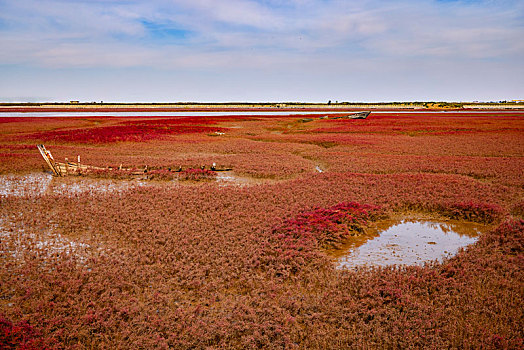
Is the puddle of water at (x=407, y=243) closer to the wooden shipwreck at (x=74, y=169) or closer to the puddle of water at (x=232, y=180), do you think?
the puddle of water at (x=232, y=180)

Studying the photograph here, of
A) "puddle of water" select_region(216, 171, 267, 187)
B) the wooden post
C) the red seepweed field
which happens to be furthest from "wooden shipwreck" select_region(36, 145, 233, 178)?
"puddle of water" select_region(216, 171, 267, 187)

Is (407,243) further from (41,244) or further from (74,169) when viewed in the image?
(74,169)

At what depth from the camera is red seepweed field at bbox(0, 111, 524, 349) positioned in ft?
24.3

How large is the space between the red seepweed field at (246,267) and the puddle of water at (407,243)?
61 centimetres

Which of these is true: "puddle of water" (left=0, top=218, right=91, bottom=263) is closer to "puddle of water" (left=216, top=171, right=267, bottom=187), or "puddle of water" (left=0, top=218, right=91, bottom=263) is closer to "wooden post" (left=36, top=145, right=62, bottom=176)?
"puddle of water" (left=216, top=171, right=267, bottom=187)

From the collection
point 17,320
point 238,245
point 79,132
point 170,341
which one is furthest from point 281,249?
point 79,132

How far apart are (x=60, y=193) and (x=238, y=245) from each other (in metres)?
14.2

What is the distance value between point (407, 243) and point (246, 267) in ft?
23.5

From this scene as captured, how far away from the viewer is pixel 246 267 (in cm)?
1038

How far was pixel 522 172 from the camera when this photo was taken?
23.1 m

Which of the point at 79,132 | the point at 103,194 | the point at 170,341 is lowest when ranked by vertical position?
the point at 170,341

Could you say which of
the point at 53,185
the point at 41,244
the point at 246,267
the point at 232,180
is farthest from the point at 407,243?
the point at 53,185

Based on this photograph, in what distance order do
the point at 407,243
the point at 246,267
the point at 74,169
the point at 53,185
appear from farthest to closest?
1. the point at 74,169
2. the point at 53,185
3. the point at 407,243
4. the point at 246,267

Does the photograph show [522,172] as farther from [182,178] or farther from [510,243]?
[182,178]
